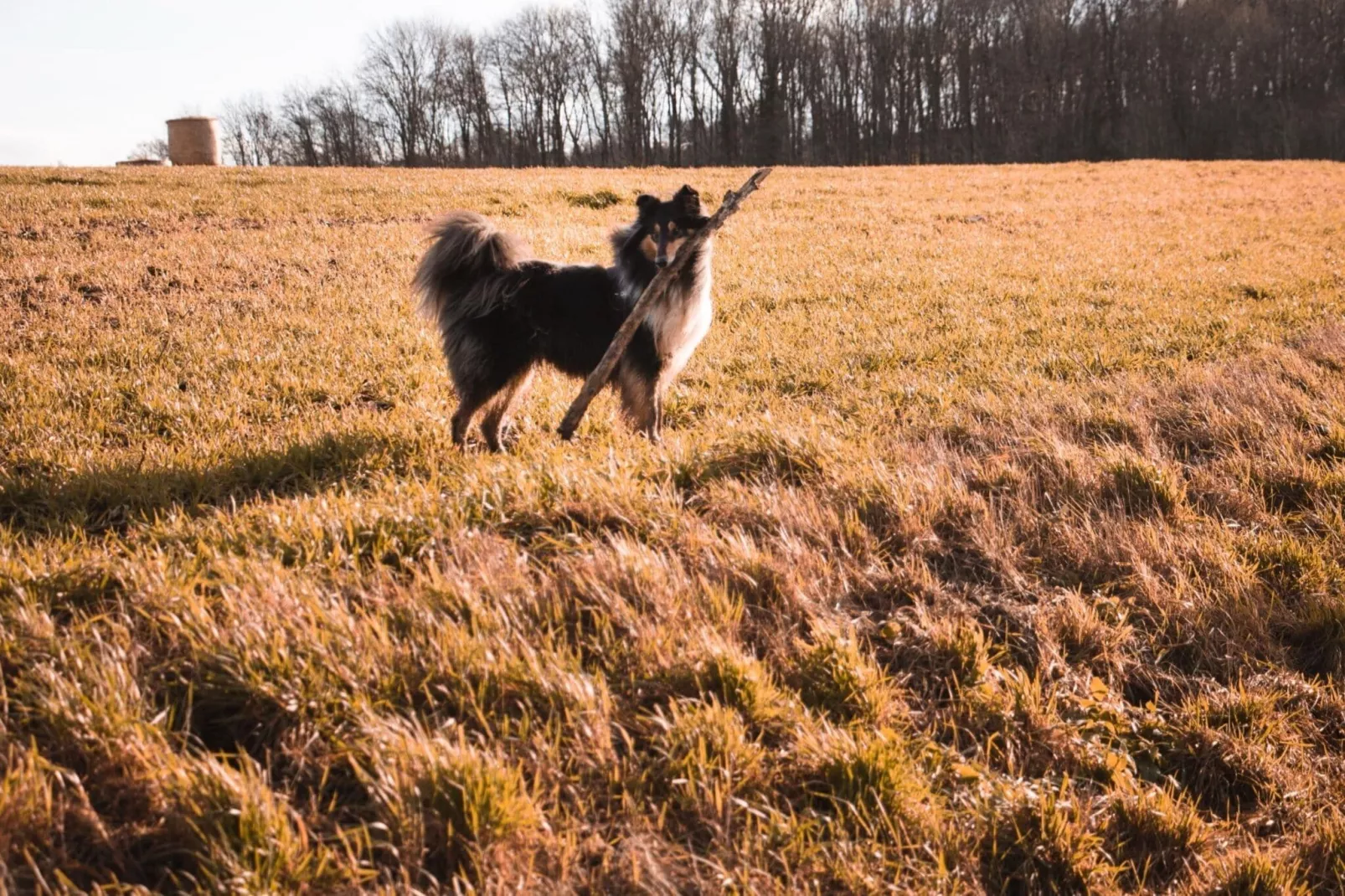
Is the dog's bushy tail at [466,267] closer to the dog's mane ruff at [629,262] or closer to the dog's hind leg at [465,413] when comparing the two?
the dog's hind leg at [465,413]

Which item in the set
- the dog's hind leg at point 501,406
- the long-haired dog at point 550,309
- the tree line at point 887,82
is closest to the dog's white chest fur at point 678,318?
the long-haired dog at point 550,309

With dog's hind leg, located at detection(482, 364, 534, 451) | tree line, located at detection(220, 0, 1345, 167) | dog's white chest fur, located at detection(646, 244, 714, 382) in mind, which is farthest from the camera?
tree line, located at detection(220, 0, 1345, 167)

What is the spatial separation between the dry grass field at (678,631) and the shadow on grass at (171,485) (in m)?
0.03

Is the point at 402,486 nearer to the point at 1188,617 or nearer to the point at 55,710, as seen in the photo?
the point at 55,710

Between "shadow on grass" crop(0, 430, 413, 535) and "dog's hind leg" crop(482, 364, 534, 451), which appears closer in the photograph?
"shadow on grass" crop(0, 430, 413, 535)

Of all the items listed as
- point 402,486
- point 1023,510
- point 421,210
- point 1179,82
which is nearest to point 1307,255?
point 1023,510

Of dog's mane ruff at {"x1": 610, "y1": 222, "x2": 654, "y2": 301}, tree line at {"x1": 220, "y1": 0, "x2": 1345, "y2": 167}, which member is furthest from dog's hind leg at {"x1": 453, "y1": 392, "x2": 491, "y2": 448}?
tree line at {"x1": 220, "y1": 0, "x2": 1345, "y2": 167}

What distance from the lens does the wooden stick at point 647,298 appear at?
15.6 feet

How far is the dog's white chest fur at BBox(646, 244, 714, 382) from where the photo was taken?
5293mm

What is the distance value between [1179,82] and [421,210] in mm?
67518

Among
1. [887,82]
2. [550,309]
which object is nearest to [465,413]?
[550,309]

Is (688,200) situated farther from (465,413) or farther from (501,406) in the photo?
(465,413)

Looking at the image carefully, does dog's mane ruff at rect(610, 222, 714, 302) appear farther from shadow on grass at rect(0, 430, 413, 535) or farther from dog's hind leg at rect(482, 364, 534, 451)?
shadow on grass at rect(0, 430, 413, 535)

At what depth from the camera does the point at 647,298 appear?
4.77 metres
